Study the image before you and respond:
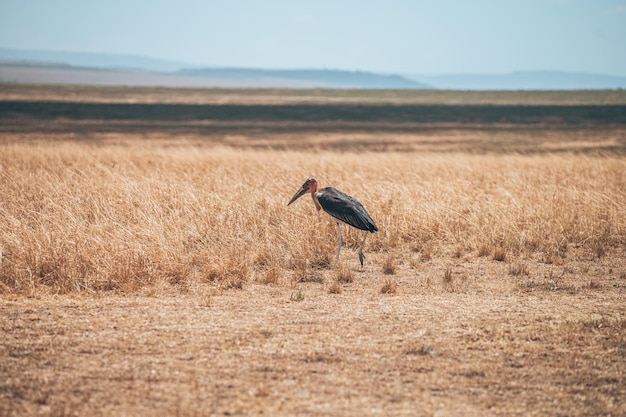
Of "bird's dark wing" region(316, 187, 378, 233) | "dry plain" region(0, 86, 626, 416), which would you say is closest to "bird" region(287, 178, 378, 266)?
"bird's dark wing" region(316, 187, 378, 233)

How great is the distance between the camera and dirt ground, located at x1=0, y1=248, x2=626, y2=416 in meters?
4.66

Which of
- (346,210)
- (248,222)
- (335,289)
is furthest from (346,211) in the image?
(248,222)

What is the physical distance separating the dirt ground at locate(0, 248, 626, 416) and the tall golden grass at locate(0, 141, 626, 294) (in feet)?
2.26

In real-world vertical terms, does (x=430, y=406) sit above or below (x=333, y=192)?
below

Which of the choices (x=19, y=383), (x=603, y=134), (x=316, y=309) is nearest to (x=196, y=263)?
(x=316, y=309)

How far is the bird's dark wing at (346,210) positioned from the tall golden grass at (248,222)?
651mm

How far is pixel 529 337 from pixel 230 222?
227 inches

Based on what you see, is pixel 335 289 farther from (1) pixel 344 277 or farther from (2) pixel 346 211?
(2) pixel 346 211

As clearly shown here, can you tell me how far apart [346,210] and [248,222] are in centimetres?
235

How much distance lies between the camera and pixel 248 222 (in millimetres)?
11086

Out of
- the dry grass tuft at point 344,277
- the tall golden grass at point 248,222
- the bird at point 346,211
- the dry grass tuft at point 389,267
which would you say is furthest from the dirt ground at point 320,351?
the bird at point 346,211

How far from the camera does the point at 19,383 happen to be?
4.88 metres

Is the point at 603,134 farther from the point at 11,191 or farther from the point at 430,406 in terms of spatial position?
the point at 430,406

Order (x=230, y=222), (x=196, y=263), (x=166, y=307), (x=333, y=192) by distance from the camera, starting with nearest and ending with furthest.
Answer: (x=166, y=307), (x=196, y=263), (x=333, y=192), (x=230, y=222)
